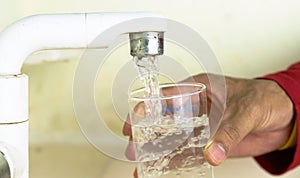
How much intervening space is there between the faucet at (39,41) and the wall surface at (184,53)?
0.30 m

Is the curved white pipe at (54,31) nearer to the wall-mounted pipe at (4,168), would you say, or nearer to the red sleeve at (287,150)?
the wall-mounted pipe at (4,168)

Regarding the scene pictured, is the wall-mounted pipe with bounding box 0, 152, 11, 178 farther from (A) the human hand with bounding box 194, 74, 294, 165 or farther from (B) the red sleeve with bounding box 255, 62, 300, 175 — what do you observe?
(B) the red sleeve with bounding box 255, 62, 300, 175

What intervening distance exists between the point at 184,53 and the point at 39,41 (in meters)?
0.39

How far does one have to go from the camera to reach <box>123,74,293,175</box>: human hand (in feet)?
1.96

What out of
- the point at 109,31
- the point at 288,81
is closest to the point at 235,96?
the point at 288,81

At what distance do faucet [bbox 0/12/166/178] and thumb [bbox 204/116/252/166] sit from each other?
13 centimetres

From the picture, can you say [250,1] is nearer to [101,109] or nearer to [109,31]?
[101,109]

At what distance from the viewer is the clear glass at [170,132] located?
1.59 feet

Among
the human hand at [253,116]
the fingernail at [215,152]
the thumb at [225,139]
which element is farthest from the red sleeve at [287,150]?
the fingernail at [215,152]

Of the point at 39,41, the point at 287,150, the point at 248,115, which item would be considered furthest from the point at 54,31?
the point at 287,150

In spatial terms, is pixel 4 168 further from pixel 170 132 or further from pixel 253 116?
pixel 253 116

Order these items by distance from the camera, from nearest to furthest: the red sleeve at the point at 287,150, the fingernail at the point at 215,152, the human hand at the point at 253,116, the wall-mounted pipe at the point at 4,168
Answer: the wall-mounted pipe at the point at 4,168 < the fingernail at the point at 215,152 < the human hand at the point at 253,116 < the red sleeve at the point at 287,150

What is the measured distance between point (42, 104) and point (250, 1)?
32cm

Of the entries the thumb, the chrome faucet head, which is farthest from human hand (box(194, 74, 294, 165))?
the chrome faucet head
